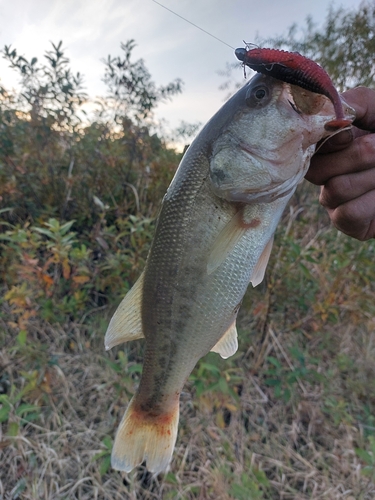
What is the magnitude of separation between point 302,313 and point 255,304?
1.68 feet

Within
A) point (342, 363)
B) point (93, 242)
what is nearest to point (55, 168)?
point (93, 242)

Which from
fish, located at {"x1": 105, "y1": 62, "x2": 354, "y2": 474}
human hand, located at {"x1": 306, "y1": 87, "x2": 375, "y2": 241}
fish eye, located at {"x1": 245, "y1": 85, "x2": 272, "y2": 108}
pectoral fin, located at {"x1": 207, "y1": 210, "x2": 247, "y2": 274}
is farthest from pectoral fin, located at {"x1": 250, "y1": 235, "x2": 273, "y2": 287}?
fish eye, located at {"x1": 245, "y1": 85, "x2": 272, "y2": 108}

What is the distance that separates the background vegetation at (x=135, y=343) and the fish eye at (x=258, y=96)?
163cm

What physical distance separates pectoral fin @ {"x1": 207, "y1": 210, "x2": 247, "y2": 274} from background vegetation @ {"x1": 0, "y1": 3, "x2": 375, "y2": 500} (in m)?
1.28

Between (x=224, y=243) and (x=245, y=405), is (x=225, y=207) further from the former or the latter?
(x=245, y=405)

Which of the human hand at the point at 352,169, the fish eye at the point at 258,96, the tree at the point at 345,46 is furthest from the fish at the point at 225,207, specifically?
the tree at the point at 345,46

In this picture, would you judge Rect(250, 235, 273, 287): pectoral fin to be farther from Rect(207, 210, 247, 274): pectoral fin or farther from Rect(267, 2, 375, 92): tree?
Rect(267, 2, 375, 92): tree

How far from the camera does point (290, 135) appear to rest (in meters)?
1.22

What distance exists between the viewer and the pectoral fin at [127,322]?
145 cm

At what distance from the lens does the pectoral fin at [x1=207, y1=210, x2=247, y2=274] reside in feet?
4.12

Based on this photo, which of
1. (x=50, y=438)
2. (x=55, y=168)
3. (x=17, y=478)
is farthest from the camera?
(x=55, y=168)

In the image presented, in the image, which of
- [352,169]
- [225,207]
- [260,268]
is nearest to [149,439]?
[260,268]

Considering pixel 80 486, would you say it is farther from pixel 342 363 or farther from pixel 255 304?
pixel 342 363

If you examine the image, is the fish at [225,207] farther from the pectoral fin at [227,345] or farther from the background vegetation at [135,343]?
the background vegetation at [135,343]
